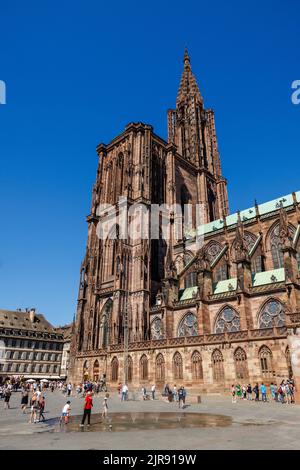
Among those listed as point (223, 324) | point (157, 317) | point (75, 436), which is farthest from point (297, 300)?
point (75, 436)

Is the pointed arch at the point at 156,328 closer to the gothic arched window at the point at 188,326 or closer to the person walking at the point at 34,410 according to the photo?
the gothic arched window at the point at 188,326

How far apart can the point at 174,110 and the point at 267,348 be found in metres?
62.7

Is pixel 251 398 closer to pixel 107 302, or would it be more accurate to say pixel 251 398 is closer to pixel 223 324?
pixel 223 324

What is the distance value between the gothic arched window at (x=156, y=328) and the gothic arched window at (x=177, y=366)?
727 cm

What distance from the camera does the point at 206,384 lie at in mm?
29641

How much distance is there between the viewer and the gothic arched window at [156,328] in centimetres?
4085

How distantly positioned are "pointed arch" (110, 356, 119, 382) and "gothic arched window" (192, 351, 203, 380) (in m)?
11.9

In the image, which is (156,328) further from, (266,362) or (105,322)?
(266,362)

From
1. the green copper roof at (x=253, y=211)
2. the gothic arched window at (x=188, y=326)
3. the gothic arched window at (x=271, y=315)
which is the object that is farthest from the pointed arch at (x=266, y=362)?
the green copper roof at (x=253, y=211)

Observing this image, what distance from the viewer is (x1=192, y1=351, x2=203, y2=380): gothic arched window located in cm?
3077

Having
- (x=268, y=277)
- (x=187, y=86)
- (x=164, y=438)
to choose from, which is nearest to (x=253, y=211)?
(x=268, y=277)

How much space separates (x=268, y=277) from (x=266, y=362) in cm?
932
